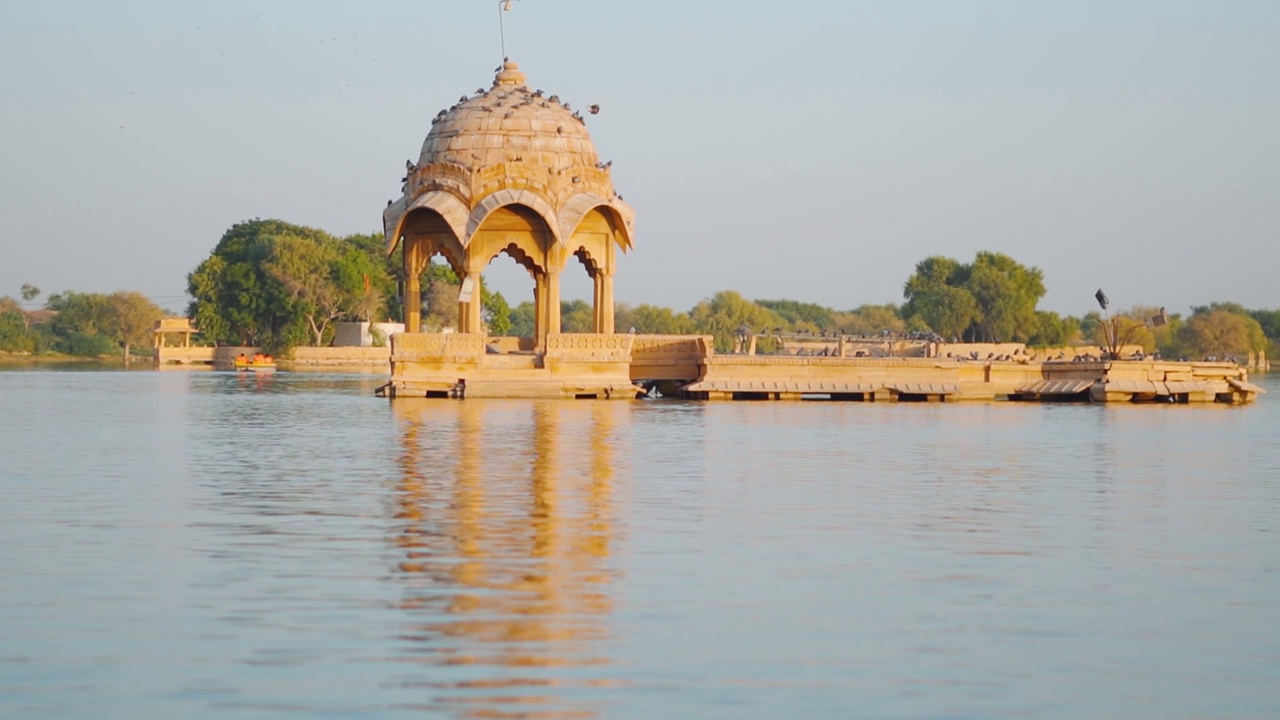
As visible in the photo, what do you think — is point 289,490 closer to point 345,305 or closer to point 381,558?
point 381,558

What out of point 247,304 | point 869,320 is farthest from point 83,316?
point 869,320

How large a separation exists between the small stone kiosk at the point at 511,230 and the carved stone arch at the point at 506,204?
3cm

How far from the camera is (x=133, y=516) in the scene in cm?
1460

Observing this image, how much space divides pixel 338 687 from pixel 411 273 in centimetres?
3344

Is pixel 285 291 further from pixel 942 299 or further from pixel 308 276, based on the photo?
pixel 942 299

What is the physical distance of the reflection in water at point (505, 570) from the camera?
824cm

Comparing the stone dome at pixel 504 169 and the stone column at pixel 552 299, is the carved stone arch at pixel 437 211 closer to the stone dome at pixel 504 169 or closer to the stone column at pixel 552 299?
the stone dome at pixel 504 169

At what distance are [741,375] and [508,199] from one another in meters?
6.15

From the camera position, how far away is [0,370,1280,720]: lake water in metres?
8.12

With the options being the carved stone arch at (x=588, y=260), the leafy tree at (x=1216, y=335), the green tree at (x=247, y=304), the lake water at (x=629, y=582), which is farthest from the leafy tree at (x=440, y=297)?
the lake water at (x=629, y=582)

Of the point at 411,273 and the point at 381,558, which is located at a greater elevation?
the point at 411,273

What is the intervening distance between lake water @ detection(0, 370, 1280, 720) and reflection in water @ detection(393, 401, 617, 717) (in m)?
0.03

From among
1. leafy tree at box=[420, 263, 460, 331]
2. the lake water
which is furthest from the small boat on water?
the lake water

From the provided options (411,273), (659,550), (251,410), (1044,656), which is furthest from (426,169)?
(1044,656)
